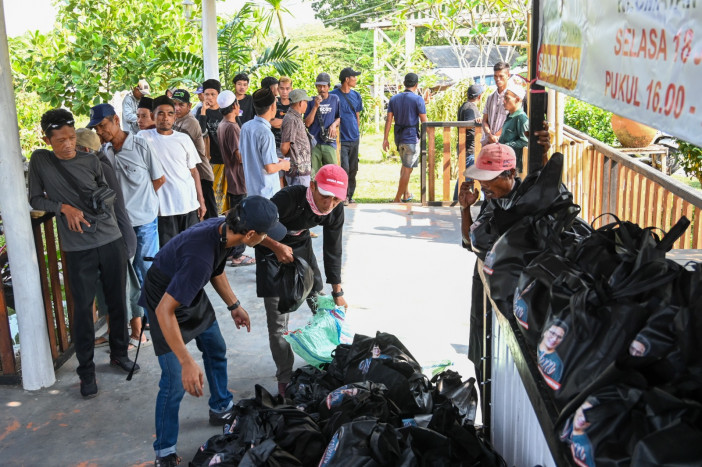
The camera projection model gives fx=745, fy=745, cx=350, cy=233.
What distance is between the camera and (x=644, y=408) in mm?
1972

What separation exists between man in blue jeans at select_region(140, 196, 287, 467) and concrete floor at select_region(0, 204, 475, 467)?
1.17ft

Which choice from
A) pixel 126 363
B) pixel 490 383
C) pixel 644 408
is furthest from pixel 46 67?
pixel 644 408

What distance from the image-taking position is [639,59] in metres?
2.50

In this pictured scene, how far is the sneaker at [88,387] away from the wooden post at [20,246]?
38 cm

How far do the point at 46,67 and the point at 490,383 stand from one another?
12.5 metres

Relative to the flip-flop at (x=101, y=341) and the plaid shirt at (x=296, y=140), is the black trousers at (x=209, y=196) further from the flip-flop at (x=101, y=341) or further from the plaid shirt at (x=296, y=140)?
the flip-flop at (x=101, y=341)

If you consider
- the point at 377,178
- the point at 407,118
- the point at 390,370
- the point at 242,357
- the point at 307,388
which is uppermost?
the point at 407,118

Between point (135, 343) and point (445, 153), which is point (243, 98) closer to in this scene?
point (445, 153)

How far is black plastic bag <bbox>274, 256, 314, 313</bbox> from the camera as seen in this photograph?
5066 millimetres

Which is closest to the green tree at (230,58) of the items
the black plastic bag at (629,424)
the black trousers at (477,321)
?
the black trousers at (477,321)

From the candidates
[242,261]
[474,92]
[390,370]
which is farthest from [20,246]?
[474,92]

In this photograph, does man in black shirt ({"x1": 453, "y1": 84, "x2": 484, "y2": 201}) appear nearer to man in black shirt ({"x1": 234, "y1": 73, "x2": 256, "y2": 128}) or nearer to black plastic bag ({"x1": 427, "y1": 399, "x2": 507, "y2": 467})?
man in black shirt ({"x1": 234, "y1": 73, "x2": 256, "y2": 128})

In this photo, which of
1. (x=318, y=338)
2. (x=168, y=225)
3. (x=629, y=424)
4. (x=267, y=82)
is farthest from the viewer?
(x=267, y=82)

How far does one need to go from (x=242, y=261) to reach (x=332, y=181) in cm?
424
